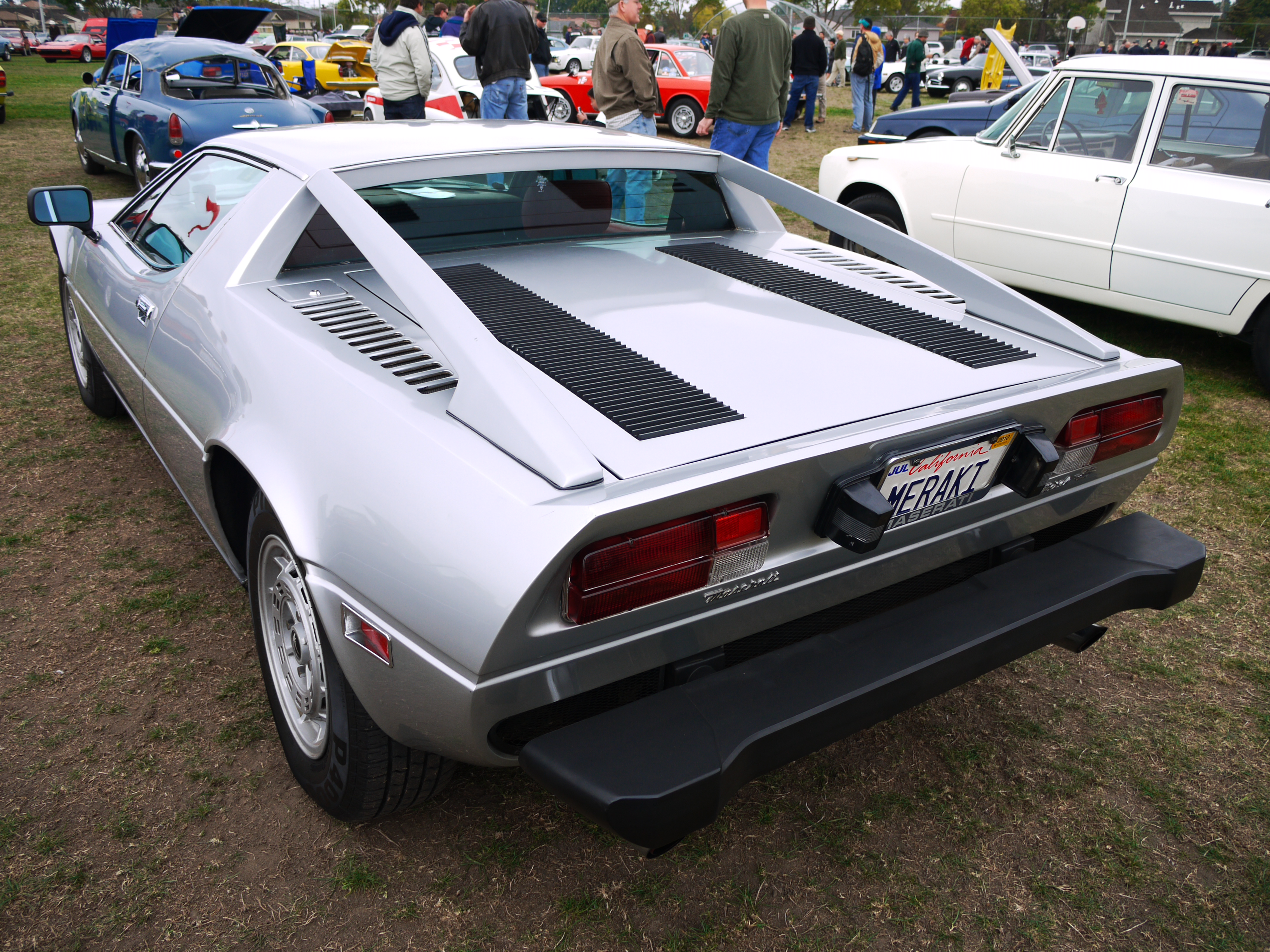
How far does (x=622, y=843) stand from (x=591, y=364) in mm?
1066

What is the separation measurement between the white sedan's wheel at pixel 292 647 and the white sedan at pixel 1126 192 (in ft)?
15.1

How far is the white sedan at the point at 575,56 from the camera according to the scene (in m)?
26.2

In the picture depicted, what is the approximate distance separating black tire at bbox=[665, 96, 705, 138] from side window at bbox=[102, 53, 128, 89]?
8.38 metres

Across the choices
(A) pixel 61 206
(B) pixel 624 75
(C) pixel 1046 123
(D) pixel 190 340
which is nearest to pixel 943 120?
(C) pixel 1046 123

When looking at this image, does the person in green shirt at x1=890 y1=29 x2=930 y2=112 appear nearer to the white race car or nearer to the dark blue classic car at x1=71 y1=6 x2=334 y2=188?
the white race car

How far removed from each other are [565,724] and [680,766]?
366 millimetres

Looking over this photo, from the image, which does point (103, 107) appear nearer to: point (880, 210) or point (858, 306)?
point (880, 210)

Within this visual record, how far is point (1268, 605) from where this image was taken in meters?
2.93

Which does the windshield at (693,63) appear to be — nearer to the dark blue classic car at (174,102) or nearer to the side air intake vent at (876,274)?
the dark blue classic car at (174,102)

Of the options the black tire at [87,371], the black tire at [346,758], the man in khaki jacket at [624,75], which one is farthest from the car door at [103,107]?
the black tire at [346,758]

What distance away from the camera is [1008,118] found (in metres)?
5.52

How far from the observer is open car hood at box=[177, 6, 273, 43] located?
31.1 ft

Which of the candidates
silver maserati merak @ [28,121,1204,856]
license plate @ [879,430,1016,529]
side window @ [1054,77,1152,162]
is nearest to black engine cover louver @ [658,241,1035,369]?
silver maserati merak @ [28,121,1204,856]

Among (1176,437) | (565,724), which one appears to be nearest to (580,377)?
(565,724)
